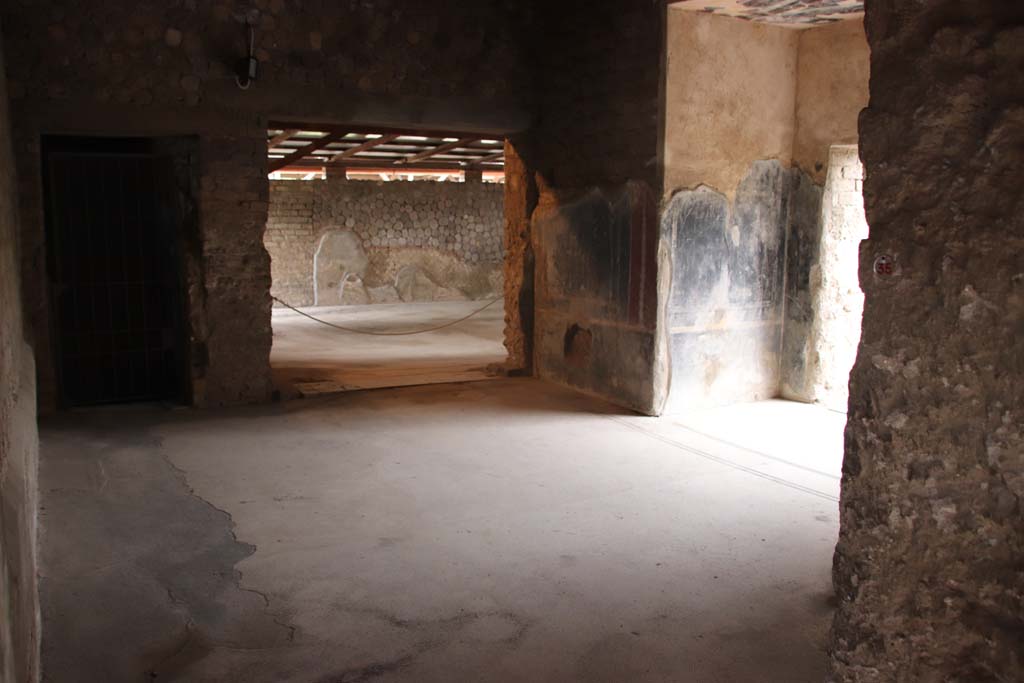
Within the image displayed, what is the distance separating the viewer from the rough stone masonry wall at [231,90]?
5.29m

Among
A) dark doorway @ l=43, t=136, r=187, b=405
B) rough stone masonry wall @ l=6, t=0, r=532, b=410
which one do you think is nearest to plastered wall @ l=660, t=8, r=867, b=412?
rough stone masonry wall @ l=6, t=0, r=532, b=410

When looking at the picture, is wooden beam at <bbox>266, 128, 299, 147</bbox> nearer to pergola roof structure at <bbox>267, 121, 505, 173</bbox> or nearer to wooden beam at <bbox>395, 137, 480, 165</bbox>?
pergola roof structure at <bbox>267, 121, 505, 173</bbox>

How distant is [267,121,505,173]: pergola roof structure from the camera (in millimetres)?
9953

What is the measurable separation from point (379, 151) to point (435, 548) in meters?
9.54

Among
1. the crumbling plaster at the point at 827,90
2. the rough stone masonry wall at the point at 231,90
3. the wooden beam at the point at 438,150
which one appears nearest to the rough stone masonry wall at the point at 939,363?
the crumbling plaster at the point at 827,90

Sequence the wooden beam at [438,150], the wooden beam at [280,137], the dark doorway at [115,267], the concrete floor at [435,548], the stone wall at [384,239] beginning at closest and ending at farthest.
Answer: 1. the concrete floor at [435,548]
2. the dark doorway at [115,267]
3. the wooden beam at [280,137]
4. the wooden beam at [438,150]
5. the stone wall at [384,239]

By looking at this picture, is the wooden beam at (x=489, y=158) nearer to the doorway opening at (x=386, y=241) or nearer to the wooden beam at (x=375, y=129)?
the doorway opening at (x=386, y=241)

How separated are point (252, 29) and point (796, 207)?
13.8ft

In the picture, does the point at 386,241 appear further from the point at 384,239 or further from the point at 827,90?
the point at 827,90

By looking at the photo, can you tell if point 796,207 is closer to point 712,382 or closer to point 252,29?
point 712,382

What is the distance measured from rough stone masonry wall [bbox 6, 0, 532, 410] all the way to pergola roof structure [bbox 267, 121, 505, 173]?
106 centimetres

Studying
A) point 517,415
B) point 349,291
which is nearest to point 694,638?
point 517,415

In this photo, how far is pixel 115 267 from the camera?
6.21 m

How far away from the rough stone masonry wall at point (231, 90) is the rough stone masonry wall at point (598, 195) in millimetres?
476
